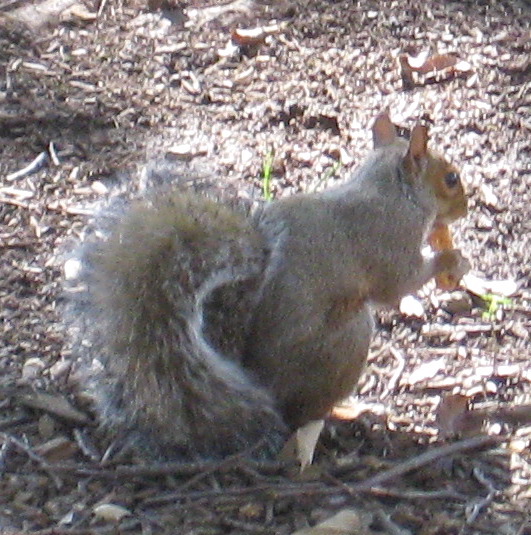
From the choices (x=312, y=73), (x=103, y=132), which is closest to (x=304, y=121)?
(x=312, y=73)

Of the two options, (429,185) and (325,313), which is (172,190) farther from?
(429,185)

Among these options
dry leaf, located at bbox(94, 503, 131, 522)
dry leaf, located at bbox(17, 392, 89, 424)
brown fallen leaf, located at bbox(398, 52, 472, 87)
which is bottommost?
dry leaf, located at bbox(94, 503, 131, 522)

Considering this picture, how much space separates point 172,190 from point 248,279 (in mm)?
254

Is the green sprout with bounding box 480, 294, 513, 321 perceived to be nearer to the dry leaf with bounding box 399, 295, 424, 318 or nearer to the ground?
the ground

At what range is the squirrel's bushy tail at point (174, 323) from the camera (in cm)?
251

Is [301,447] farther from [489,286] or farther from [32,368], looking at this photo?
[489,286]

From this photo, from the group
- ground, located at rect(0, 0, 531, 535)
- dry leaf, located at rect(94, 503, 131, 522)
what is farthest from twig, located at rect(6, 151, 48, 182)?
dry leaf, located at rect(94, 503, 131, 522)

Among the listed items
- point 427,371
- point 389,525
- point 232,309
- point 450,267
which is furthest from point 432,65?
point 389,525

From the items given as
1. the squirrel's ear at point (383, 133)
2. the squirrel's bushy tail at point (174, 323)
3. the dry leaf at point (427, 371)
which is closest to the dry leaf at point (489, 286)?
the dry leaf at point (427, 371)

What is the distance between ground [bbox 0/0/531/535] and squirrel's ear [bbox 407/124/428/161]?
0.46m

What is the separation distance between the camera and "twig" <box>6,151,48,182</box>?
141 inches

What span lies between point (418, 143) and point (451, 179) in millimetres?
169

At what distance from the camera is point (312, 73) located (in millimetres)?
4121

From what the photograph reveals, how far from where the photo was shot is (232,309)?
2.64 meters
